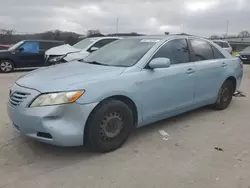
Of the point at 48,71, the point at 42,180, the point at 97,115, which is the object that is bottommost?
the point at 42,180

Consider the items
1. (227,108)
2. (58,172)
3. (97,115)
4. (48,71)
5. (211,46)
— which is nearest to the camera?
(58,172)

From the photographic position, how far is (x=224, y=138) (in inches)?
172

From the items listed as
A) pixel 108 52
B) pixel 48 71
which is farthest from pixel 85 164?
pixel 108 52

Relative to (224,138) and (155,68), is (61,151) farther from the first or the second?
(224,138)

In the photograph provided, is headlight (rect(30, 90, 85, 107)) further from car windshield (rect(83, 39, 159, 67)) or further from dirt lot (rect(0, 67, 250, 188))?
car windshield (rect(83, 39, 159, 67))

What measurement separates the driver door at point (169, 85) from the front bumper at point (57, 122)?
98cm

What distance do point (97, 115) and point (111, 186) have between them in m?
0.89

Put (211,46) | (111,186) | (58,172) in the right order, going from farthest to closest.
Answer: (211,46) < (58,172) < (111,186)

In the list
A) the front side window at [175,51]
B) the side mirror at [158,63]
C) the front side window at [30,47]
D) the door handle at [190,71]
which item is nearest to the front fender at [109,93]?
the side mirror at [158,63]

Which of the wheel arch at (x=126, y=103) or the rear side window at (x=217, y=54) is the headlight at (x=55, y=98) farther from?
the rear side window at (x=217, y=54)

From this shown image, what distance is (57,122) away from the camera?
10.9ft

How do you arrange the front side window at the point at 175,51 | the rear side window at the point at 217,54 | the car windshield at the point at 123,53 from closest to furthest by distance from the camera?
the car windshield at the point at 123,53, the front side window at the point at 175,51, the rear side window at the point at 217,54

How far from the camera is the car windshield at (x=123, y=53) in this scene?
4301mm

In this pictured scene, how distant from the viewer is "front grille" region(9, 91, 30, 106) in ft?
11.5
